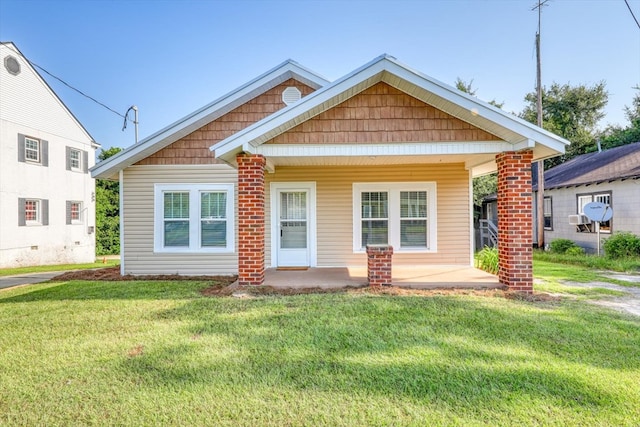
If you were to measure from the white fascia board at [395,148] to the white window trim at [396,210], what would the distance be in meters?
2.63

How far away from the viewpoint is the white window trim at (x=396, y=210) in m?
9.05

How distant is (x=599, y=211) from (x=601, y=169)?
326cm

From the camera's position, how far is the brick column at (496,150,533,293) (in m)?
6.31

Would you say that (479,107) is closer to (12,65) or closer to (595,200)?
(595,200)

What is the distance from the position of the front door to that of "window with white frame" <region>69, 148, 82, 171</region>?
1371 cm

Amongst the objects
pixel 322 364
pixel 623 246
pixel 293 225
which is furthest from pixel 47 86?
pixel 623 246

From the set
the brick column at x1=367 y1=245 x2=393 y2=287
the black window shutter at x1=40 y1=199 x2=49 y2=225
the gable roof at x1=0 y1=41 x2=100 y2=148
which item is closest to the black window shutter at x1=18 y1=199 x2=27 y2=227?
the black window shutter at x1=40 y1=199 x2=49 y2=225

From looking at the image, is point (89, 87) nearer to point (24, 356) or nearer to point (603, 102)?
point (24, 356)

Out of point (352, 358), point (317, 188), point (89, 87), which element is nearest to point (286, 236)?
point (317, 188)

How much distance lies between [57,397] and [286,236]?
648 centimetres

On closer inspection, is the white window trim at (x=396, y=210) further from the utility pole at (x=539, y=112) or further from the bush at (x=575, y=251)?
the utility pole at (x=539, y=112)

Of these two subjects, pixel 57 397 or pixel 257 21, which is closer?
pixel 57 397

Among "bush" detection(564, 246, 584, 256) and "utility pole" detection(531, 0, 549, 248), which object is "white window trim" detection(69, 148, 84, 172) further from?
"bush" detection(564, 246, 584, 256)

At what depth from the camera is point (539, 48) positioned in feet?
52.3
